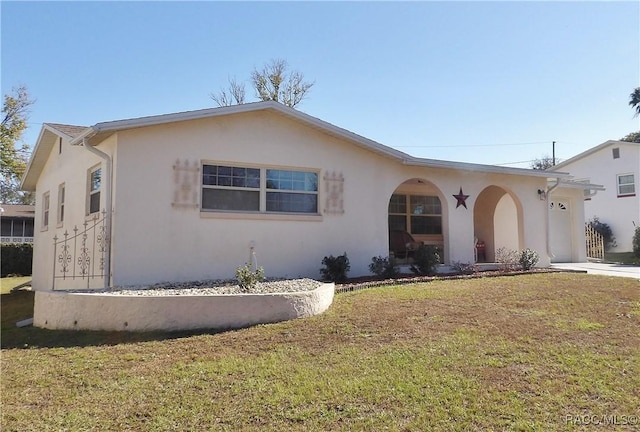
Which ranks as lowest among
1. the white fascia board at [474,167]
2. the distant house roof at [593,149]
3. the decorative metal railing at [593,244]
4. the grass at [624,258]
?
the grass at [624,258]

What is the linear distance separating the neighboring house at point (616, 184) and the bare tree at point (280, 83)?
1753 centimetres

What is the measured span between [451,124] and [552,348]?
13.6 meters

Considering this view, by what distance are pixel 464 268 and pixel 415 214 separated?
4336 mm

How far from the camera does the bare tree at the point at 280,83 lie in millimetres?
28078

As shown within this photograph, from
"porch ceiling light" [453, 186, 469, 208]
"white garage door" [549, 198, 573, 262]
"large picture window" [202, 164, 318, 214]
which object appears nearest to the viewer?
"large picture window" [202, 164, 318, 214]

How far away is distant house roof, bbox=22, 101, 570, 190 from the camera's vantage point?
29.4 feet

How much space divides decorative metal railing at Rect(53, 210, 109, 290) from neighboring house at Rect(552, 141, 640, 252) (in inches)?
879

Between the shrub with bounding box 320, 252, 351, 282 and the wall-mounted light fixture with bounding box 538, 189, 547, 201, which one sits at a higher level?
the wall-mounted light fixture with bounding box 538, 189, 547, 201

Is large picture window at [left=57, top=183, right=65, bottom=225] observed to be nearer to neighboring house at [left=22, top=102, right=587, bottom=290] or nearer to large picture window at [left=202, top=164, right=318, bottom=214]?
neighboring house at [left=22, top=102, right=587, bottom=290]

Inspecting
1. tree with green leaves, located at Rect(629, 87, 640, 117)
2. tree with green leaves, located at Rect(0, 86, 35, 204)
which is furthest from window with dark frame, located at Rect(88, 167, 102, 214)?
tree with green leaves, located at Rect(629, 87, 640, 117)

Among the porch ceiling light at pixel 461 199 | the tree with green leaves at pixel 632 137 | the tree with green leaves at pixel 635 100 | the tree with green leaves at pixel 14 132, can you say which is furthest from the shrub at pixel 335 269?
the tree with green leaves at pixel 632 137

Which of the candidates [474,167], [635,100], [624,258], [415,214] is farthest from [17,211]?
[635,100]


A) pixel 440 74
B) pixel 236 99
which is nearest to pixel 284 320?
pixel 440 74

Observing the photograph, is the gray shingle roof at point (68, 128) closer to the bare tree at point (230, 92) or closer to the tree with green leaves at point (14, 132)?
the bare tree at point (230, 92)
